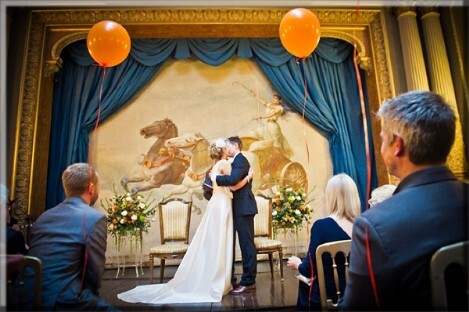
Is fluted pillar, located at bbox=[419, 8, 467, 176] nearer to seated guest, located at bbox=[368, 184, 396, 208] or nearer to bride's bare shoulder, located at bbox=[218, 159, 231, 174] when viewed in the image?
bride's bare shoulder, located at bbox=[218, 159, 231, 174]

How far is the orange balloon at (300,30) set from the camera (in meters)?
3.71

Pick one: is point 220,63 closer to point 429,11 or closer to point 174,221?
point 174,221

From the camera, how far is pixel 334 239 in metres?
2.10

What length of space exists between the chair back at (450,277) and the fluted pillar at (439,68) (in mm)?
4628

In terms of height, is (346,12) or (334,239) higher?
(346,12)

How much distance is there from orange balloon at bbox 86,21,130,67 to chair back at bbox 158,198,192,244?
244 centimetres

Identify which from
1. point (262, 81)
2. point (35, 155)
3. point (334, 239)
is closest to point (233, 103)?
point (262, 81)

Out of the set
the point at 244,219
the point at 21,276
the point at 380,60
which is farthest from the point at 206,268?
the point at 380,60

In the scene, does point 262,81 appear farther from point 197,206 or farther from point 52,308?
point 52,308

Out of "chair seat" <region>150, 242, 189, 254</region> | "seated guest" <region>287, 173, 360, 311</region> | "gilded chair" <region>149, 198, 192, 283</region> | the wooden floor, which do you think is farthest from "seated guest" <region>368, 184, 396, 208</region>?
"gilded chair" <region>149, 198, 192, 283</region>

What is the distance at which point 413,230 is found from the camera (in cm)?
97

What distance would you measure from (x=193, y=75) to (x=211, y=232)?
365 centimetres

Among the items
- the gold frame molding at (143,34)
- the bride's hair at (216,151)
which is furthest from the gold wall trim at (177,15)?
the bride's hair at (216,151)

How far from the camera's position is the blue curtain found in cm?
605
